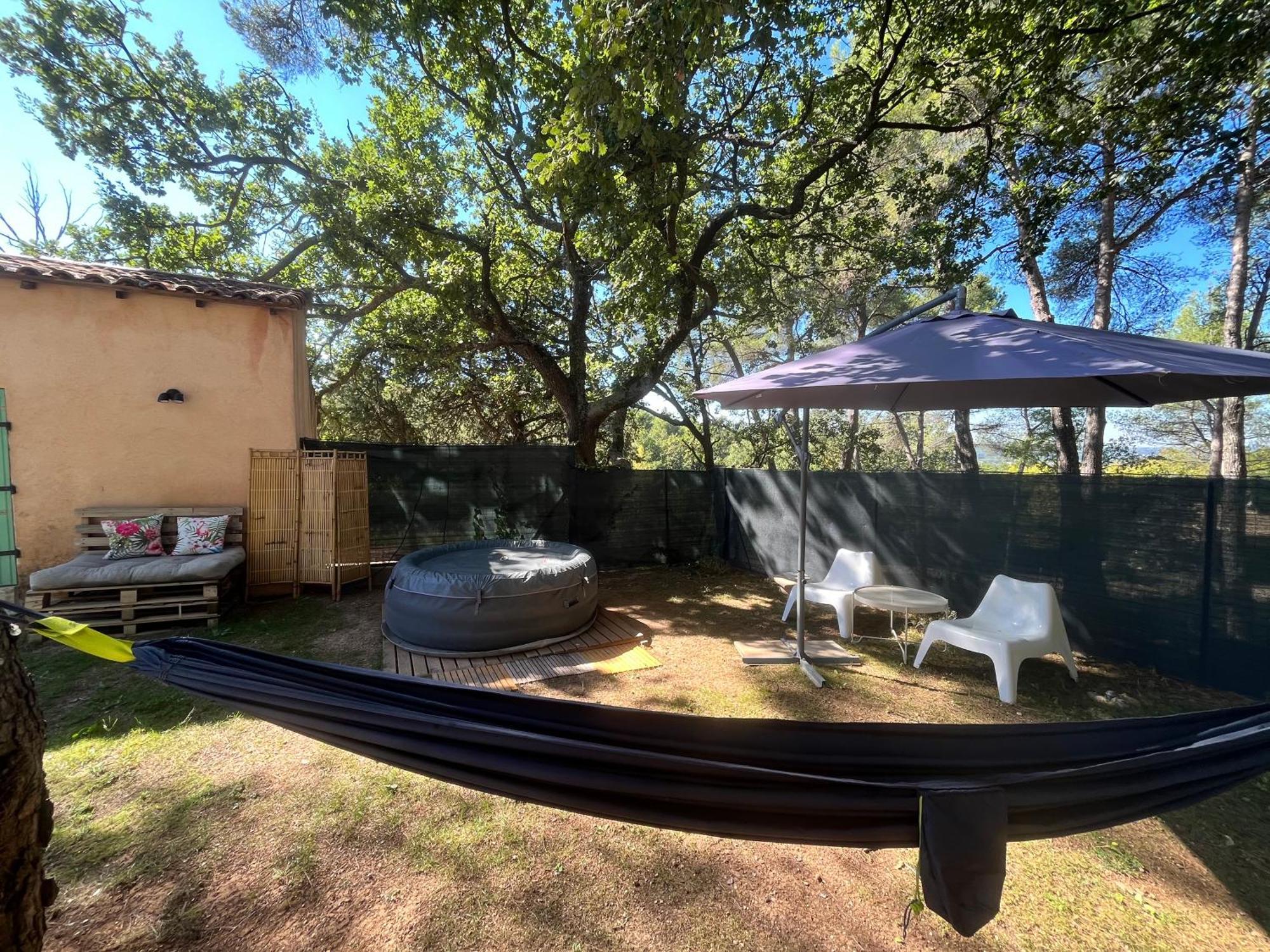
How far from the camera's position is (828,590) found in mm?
4086

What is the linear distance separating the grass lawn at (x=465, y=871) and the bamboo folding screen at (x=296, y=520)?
206 centimetres

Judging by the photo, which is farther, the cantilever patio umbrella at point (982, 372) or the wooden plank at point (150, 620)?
the wooden plank at point (150, 620)

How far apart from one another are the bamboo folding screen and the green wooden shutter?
5.60 ft

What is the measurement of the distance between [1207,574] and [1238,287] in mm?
5965

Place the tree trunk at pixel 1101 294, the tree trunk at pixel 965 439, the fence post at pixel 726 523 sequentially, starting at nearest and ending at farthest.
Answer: the tree trunk at pixel 1101 294 < the fence post at pixel 726 523 < the tree trunk at pixel 965 439

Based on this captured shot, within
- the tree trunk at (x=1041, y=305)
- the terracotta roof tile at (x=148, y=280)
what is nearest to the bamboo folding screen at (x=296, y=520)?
the terracotta roof tile at (x=148, y=280)

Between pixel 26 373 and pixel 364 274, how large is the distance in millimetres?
3462

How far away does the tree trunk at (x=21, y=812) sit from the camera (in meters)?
0.98

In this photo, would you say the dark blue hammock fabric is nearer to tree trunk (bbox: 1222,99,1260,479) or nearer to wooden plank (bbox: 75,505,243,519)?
wooden plank (bbox: 75,505,243,519)

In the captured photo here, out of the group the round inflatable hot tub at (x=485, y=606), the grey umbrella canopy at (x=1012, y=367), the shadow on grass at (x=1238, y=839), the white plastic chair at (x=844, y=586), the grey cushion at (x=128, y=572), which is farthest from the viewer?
the white plastic chair at (x=844, y=586)

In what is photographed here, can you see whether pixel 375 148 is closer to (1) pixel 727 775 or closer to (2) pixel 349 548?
(2) pixel 349 548

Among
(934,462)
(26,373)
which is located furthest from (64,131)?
(934,462)

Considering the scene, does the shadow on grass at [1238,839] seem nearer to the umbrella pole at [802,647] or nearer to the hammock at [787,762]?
the hammock at [787,762]

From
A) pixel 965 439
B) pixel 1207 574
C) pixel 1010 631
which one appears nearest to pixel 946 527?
pixel 1010 631
